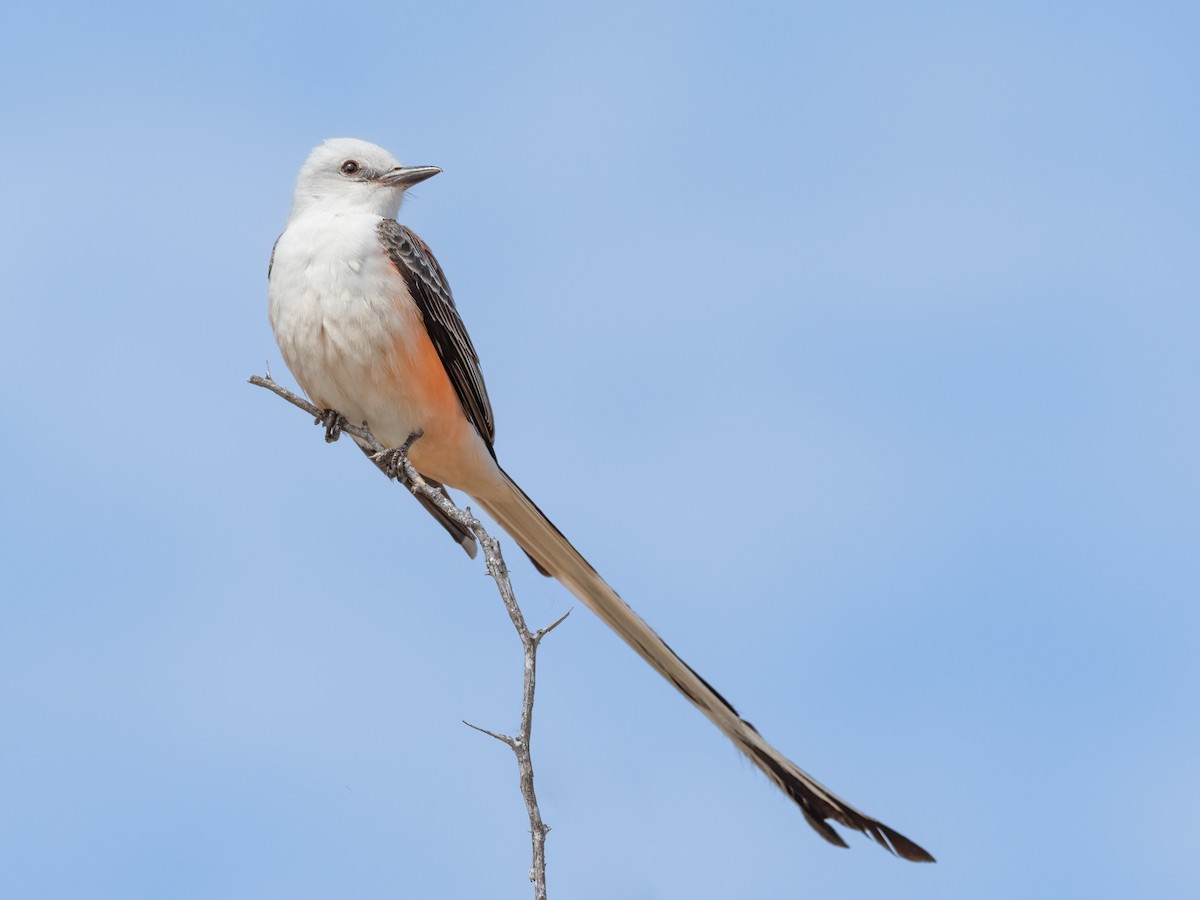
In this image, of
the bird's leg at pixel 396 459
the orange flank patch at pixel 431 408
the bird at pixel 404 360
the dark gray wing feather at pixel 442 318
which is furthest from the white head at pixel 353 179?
the bird's leg at pixel 396 459

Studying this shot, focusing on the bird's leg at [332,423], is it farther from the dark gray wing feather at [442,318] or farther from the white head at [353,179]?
the white head at [353,179]

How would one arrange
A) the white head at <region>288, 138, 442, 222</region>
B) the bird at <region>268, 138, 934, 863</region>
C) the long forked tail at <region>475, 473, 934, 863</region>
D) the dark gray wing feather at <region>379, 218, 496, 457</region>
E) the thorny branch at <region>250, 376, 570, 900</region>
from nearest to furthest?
the thorny branch at <region>250, 376, 570, 900</region>
the long forked tail at <region>475, 473, 934, 863</region>
the bird at <region>268, 138, 934, 863</region>
the dark gray wing feather at <region>379, 218, 496, 457</region>
the white head at <region>288, 138, 442, 222</region>

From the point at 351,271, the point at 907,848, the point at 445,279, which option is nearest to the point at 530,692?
the point at 907,848

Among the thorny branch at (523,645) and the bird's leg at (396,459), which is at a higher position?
the bird's leg at (396,459)

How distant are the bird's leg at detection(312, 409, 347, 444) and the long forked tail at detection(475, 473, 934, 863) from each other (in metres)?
0.61

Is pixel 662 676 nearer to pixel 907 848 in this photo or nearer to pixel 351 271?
pixel 907 848

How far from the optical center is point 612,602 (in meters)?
4.50

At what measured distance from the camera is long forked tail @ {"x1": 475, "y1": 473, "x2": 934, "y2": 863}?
3.82 meters

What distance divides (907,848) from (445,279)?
2746mm

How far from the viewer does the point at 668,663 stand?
4.29m

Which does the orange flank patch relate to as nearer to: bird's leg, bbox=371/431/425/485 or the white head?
bird's leg, bbox=371/431/425/485

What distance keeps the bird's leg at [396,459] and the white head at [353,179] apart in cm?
99

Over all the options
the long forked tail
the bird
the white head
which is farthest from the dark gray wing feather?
the long forked tail

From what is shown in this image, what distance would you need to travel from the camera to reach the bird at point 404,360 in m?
4.60
